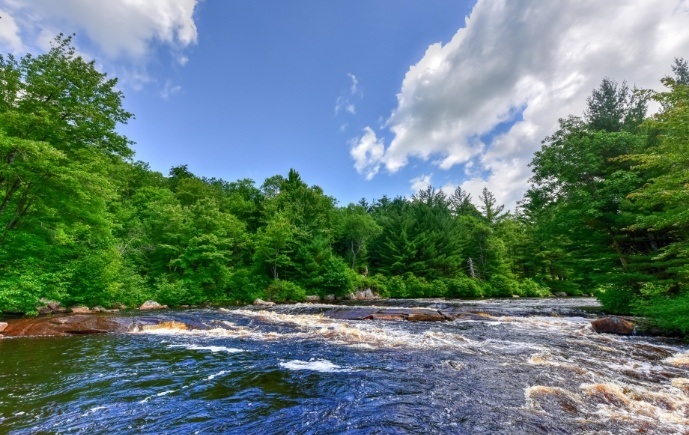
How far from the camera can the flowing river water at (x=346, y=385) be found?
15.4 feet

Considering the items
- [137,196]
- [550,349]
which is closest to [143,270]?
[137,196]

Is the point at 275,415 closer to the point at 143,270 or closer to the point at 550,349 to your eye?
the point at 550,349

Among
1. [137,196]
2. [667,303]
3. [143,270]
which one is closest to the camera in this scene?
[667,303]

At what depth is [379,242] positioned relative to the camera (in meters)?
52.5

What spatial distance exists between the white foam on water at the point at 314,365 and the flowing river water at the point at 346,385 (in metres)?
0.05

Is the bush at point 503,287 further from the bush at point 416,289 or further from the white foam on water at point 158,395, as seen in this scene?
the white foam on water at point 158,395

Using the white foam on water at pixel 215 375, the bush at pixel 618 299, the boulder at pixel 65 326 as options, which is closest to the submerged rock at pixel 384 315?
the bush at pixel 618 299

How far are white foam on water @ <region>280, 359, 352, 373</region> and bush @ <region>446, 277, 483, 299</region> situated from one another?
36451 millimetres

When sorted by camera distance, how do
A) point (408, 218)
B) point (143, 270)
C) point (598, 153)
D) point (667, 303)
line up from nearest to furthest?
point (667, 303), point (598, 153), point (143, 270), point (408, 218)

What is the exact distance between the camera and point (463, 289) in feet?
134

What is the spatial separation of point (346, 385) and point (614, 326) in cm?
1314

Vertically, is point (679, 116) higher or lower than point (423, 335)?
higher

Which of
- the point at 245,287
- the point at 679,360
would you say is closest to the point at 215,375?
the point at 679,360

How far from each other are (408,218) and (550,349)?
138 feet
